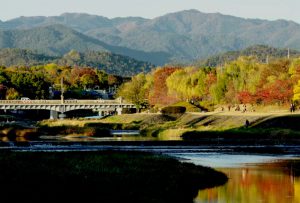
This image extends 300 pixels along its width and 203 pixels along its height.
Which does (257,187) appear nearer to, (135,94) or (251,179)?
(251,179)

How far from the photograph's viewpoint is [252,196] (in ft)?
120

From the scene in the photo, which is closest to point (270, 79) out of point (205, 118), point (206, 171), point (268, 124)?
point (205, 118)

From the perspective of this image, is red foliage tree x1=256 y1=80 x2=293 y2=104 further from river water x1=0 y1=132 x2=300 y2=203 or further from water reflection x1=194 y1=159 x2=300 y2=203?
water reflection x1=194 y1=159 x2=300 y2=203

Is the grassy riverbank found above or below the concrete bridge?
above

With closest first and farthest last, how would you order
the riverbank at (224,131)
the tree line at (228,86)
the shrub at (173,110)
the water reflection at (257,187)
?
the water reflection at (257,187) < the riverbank at (224,131) < the tree line at (228,86) < the shrub at (173,110)

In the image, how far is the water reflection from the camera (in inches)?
1406

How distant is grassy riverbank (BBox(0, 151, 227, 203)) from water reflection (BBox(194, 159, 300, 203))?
40.8 inches

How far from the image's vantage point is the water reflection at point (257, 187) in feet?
117

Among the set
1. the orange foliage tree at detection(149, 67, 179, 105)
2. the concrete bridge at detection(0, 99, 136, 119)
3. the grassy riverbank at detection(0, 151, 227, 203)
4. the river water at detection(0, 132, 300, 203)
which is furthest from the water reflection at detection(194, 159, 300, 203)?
the concrete bridge at detection(0, 99, 136, 119)

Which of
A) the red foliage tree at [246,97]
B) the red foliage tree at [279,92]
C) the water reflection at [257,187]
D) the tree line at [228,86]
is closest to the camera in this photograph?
the water reflection at [257,187]

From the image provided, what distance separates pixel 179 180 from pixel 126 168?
3.01 metres

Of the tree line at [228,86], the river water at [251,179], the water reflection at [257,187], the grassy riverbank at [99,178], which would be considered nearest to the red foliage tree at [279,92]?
the tree line at [228,86]

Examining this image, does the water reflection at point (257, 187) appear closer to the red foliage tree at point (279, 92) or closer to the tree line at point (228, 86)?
the tree line at point (228, 86)

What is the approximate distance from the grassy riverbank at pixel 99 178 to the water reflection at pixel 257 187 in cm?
104
